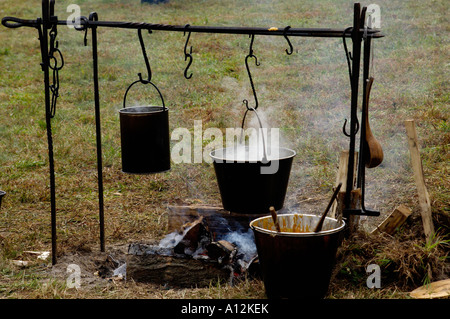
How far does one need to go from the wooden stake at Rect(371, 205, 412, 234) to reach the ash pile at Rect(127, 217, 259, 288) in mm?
1073

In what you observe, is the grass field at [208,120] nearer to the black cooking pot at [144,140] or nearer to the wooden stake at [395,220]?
the wooden stake at [395,220]

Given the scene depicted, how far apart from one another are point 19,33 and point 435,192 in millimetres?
13345

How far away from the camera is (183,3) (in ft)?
58.0

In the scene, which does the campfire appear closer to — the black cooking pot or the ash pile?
the ash pile

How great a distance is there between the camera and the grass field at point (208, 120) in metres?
4.70

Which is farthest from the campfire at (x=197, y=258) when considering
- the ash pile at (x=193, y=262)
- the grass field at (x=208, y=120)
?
the grass field at (x=208, y=120)

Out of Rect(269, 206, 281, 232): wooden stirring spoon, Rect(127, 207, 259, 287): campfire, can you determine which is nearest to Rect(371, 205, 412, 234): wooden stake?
Rect(127, 207, 259, 287): campfire

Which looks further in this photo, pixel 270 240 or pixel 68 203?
pixel 68 203

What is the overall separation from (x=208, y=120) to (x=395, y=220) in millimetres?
4581

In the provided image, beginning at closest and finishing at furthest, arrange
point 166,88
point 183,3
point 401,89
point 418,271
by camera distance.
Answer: point 418,271, point 401,89, point 166,88, point 183,3

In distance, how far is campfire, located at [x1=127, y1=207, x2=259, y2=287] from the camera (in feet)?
13.5

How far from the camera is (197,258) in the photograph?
13.7 feet
